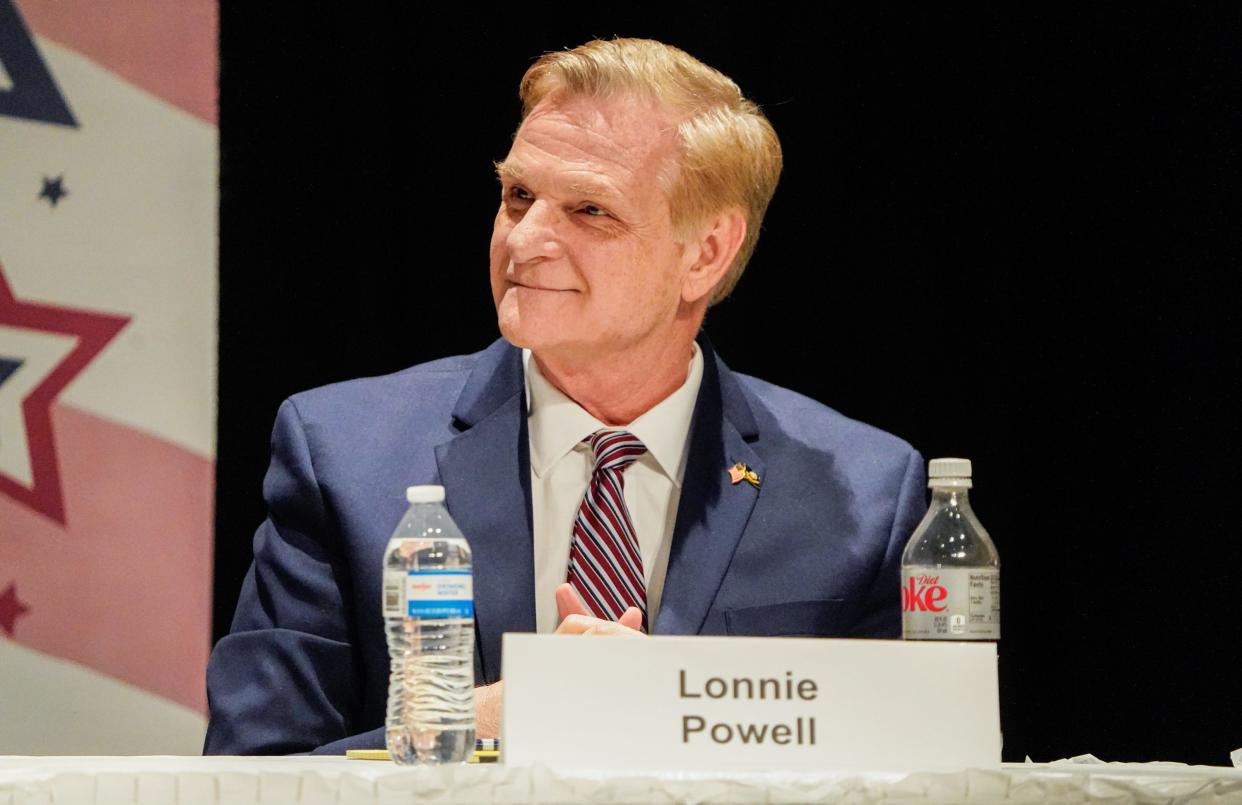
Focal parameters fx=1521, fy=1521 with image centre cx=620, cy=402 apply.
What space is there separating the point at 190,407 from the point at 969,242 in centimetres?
167

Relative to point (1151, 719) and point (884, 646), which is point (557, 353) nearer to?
point (884, 646)

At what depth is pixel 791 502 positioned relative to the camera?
2.48 metres

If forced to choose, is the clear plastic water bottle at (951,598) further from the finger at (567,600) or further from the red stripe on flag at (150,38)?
the red stripe on flag at (150,38)

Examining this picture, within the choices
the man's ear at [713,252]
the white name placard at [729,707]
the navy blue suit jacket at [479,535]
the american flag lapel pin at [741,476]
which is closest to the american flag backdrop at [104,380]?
the navy blue suit jacket at [479,535]

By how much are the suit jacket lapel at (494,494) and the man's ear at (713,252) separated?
1.12ft

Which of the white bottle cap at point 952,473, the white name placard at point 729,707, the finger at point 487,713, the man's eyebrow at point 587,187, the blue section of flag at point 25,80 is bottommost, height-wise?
the finger at point 487,713

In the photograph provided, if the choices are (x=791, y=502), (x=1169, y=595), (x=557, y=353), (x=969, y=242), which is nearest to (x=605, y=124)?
(x=557, y=353)

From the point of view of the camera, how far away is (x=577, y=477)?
2459 mm

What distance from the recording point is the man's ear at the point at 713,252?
2.64 meters

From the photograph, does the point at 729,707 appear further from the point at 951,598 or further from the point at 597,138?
the point at 597,138

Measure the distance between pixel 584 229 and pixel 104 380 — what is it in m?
1.20

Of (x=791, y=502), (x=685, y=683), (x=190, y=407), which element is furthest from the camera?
(x=190, y=407)

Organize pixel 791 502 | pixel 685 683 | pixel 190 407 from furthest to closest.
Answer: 1. pixel 190 407
2. pixel 791 502
3. pixel 685 683

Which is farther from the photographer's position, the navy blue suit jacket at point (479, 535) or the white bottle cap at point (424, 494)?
the navy blue suit jacket at point (479, 535)
